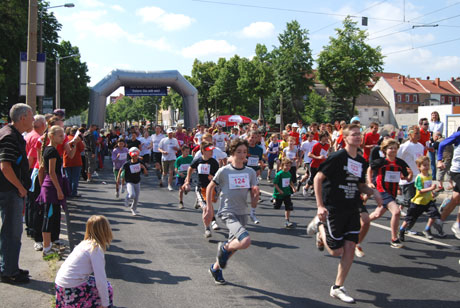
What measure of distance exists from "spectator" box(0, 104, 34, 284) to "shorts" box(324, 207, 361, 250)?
3.42 metres

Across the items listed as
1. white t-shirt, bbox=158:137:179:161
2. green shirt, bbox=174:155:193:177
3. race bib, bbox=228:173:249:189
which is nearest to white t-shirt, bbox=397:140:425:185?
race bib, bbox=228:173:249:189

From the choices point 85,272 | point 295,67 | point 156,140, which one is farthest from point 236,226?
point 295,67

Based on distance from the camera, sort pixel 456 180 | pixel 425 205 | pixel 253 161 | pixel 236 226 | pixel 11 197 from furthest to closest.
→ 1. pixel 253 161
2. pixel 425 205
3. pixel 456 180
4. pixel 236 226
5. pixel 11 197

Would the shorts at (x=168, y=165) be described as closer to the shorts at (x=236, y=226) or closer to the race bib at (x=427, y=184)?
the race bib at (x=427, y=184)

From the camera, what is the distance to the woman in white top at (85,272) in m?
3.46

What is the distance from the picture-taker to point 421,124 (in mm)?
11750

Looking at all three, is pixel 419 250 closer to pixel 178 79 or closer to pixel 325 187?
pixel 325 187

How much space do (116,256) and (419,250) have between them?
4543 millimetres

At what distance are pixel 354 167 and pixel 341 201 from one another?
417mm

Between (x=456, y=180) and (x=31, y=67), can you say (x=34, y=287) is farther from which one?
(x=31, y=67)

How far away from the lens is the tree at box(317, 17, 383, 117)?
4834cm

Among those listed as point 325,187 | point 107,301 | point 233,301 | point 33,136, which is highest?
point 33,136

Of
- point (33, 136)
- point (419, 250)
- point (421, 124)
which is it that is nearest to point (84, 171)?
point (33, 136)

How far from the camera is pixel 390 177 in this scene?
688cm
